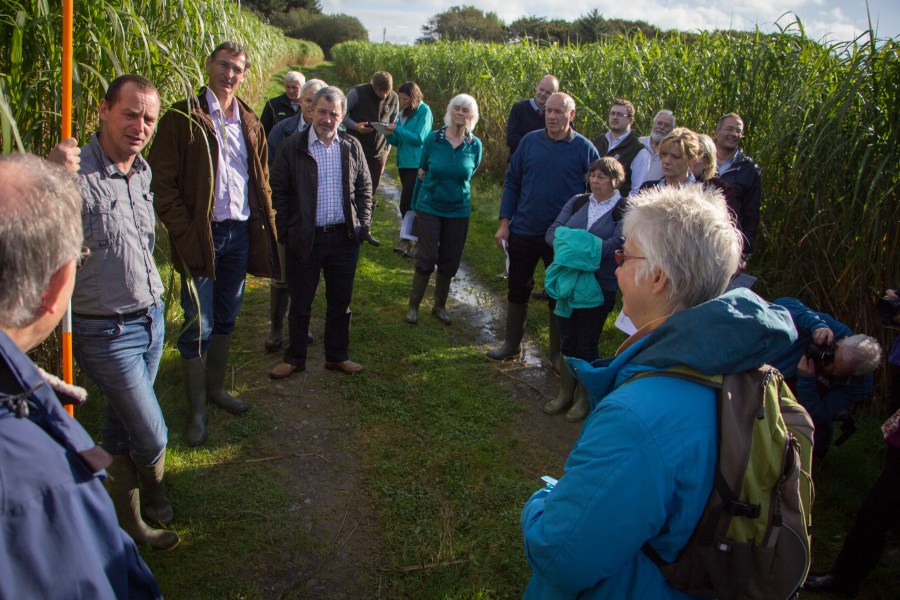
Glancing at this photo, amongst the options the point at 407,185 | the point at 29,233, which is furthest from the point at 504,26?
the point at 29,233

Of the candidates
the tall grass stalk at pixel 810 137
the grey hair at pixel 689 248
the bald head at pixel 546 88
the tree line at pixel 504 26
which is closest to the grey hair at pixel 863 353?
the tall grass stalk at pixel 810 137

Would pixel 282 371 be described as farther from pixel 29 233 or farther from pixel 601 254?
pixel 29 233

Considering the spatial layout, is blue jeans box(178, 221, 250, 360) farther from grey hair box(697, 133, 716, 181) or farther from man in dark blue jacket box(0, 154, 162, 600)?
grey hair box(697, 133, 716, 181)

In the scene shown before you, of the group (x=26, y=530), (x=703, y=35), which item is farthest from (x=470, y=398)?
(x=703, y=35)

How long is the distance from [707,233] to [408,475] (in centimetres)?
267

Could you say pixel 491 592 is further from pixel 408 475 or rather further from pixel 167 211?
pixel 167 211

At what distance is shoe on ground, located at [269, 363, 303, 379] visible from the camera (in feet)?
15.9

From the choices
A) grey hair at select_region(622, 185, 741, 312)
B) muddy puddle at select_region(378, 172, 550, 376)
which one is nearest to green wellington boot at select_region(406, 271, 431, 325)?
muddy puddle at select_region(378, 172, 550, 376)

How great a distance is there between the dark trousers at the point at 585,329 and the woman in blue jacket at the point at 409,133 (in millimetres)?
3313

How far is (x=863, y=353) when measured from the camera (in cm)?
337

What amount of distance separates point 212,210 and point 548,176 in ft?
8.34

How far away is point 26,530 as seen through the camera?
3.53ft

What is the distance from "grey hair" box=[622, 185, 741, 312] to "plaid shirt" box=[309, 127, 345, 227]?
315cm

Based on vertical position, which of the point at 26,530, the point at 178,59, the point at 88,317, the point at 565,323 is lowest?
the point at 565,323
